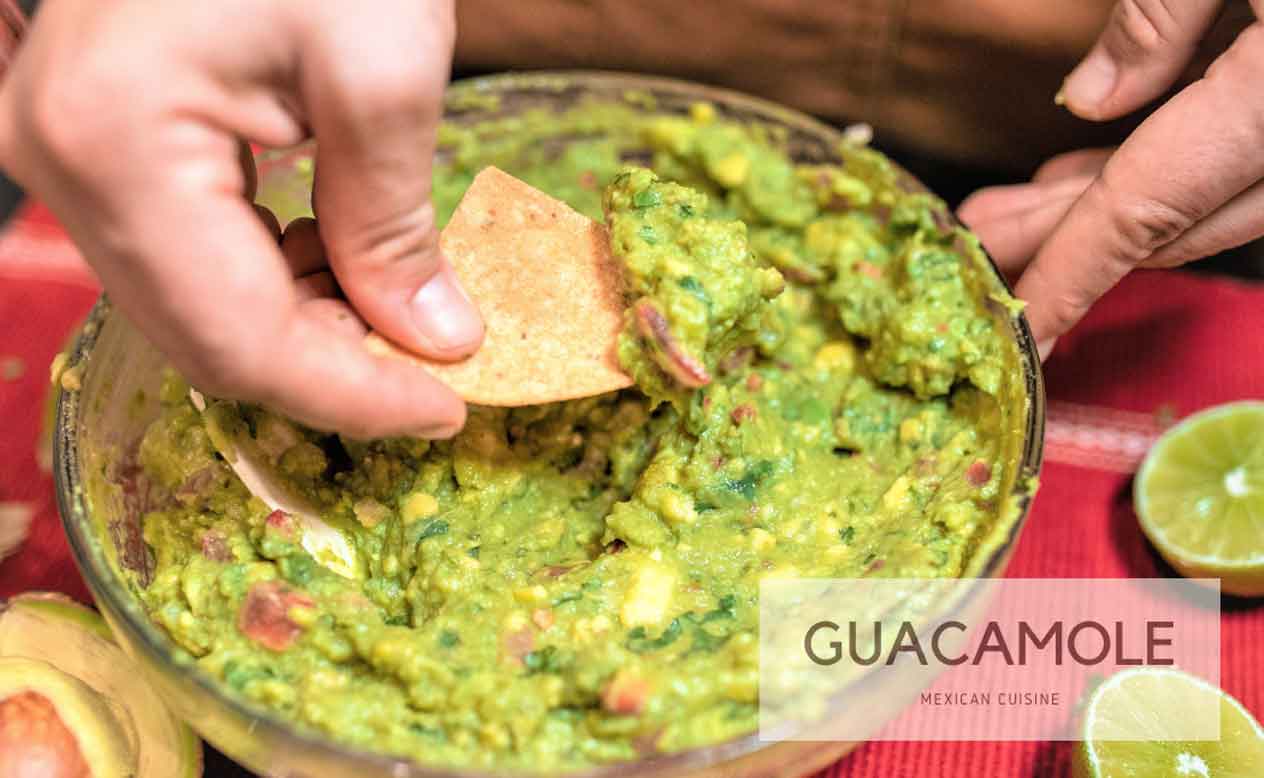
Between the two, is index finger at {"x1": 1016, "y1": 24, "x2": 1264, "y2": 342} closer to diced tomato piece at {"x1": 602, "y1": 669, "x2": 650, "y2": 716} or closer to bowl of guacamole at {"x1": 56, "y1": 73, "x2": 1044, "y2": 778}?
bowl of guacamole at {"x1": 56, "y1": 73, "x2": 1044, "y2": 778}

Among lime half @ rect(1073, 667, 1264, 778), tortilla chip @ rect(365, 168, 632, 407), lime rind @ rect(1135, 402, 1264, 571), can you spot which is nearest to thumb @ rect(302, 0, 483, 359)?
tortilla chip @ rect(365, 168, 632, 407)

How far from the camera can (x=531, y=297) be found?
5.16 ft

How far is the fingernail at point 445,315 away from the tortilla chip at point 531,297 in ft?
0.14

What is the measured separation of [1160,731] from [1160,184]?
74cm

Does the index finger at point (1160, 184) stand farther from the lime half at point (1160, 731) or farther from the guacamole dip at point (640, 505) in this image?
the lime half at point (1160, 731)

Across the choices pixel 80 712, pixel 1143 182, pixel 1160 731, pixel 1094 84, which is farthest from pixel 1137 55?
pixel 80 712

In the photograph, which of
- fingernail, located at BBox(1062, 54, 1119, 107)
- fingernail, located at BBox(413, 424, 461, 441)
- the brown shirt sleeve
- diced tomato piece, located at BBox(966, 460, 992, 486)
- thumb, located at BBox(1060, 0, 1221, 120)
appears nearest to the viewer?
fingernail, located at BBox(413, 424, 461, 441)

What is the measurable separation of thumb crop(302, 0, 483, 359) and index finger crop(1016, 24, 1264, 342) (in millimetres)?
914

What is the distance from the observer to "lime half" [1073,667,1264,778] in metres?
1.50

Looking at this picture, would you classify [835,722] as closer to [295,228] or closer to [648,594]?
[648,594]

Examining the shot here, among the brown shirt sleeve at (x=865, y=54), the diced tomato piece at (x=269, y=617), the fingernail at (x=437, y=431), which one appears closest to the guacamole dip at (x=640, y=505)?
the diced tomato piece at (x=269, y=617)

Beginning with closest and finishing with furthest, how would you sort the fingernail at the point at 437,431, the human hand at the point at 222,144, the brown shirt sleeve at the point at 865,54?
the human hand at the point at 222,144 → the fingernail at the point at 437,431 → the brown shirt sleeve at the point at 865,54

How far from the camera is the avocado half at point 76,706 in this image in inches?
57.1

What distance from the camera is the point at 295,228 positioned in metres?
1.47
